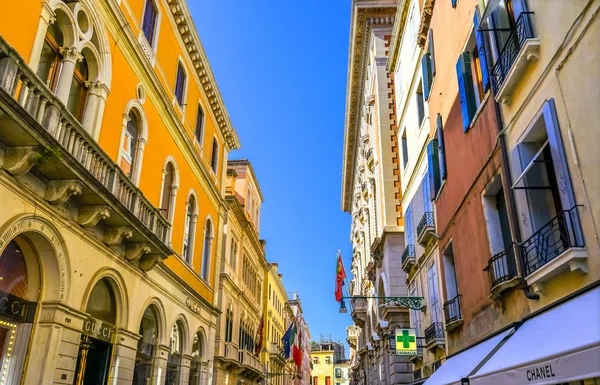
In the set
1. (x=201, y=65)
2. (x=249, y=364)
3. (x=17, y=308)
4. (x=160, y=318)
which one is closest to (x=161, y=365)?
(x=160, y=318)

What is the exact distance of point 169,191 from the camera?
1816cm

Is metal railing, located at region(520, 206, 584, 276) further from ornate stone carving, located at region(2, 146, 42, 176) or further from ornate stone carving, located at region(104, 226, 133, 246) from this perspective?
ornate stone carving, located at region(104, 226, 133, 246)

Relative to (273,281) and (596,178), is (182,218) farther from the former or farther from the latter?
(273,281)

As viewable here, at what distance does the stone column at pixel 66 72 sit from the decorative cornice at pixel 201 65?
24.5 feet

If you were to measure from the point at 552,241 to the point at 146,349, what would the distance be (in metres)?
12.5

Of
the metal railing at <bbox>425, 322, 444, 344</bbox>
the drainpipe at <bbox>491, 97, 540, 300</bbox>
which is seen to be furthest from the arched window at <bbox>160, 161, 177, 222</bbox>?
the drainpipe at <bbox>491, 97, 540, 300</bbox>

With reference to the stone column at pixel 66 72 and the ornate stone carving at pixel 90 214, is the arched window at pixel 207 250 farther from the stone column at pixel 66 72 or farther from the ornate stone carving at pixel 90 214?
the stone column at pixel 66 72

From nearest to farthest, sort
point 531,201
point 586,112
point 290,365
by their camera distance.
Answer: point 586,112
point 531,201
point 290,365

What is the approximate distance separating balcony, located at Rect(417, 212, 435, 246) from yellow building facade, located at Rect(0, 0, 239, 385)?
7919 millimetres

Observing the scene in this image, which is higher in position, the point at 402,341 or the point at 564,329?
the point at 402,341

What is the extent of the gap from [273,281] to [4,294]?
4252 cm

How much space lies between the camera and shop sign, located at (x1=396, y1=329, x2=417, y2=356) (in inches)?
639

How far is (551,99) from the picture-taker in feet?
24.2

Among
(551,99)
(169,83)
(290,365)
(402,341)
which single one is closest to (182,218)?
(169,83)
